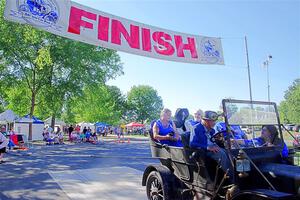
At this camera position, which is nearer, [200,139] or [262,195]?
[262,195]

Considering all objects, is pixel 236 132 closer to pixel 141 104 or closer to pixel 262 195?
pixel 262 195

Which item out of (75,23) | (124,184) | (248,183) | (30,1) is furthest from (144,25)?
(248,183)

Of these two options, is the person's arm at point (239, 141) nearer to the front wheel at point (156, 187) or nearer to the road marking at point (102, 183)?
the front wheel at point (156, 187)

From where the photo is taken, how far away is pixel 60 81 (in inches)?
1171

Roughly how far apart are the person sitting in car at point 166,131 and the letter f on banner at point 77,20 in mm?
3459

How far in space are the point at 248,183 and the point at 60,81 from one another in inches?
1094

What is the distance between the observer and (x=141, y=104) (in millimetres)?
94250

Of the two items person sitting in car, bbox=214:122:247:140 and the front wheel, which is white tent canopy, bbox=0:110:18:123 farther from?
person sitting in car, bbox=214:122:247:140

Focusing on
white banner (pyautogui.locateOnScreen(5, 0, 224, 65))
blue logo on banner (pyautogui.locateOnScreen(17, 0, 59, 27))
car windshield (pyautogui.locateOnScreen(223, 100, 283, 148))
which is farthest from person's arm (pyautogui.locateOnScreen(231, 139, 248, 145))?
blue logo on banner (pyautogui.locateOnScreen(17, 0, 59, 27))

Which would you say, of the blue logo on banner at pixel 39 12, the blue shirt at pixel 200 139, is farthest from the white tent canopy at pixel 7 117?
the blue shirt at pixel 200 139

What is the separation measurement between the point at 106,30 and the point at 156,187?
15.2 ft

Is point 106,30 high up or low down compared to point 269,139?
up

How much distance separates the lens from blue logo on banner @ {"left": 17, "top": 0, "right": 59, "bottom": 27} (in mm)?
7277

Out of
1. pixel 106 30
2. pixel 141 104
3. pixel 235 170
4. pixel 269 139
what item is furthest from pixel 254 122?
pixel 141 104
